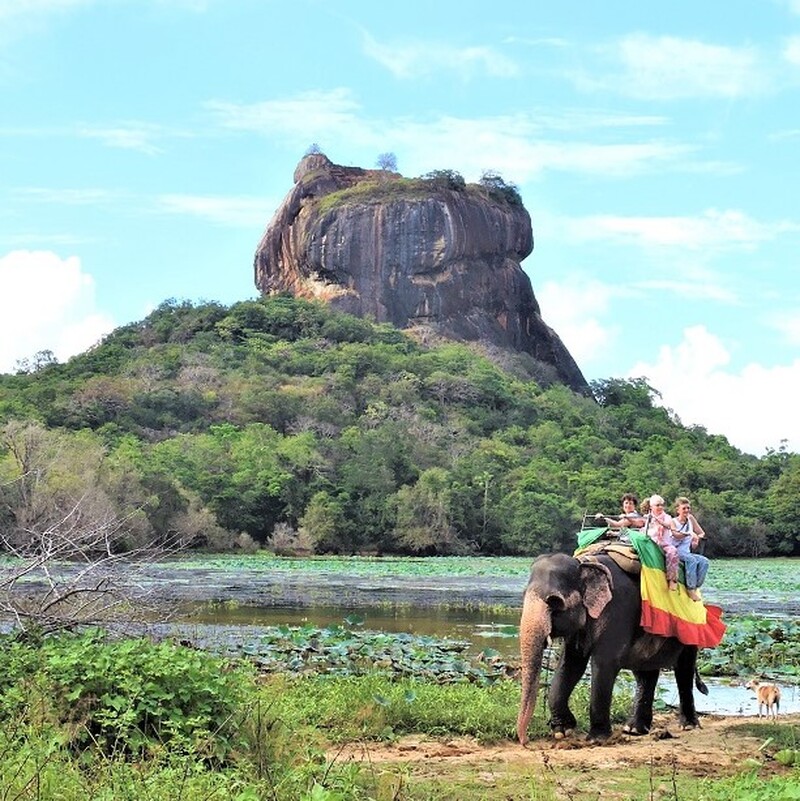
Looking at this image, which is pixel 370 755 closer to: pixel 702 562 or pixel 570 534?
pixel 702 562

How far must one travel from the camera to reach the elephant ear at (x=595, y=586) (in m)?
10.8

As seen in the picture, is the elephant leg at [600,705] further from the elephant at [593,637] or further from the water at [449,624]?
the water at [449,624]

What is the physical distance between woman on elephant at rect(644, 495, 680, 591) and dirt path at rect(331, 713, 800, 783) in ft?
4.40

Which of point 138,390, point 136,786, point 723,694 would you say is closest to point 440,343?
point 138,390

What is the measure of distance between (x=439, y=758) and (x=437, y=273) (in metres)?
107

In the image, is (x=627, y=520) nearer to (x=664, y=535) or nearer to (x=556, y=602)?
(x=664, y=535)

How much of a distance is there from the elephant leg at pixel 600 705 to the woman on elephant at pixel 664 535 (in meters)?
1.06

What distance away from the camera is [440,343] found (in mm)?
111062

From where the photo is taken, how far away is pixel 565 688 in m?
10.9

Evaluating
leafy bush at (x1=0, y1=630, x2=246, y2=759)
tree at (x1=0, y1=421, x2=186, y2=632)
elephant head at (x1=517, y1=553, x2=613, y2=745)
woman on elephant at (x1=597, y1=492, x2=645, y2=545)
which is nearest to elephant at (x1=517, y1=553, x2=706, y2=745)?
elephant head at (x1=517, y1=553, x2=613, y2=745)

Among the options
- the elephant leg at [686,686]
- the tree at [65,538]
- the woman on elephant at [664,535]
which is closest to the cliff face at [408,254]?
the tree at [65,538]

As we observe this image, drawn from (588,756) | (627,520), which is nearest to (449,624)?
(627,520)

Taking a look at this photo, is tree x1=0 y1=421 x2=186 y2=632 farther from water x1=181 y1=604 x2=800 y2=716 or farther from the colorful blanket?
the colorful blanket

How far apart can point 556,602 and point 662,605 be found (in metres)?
1.11
